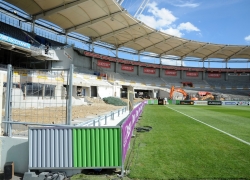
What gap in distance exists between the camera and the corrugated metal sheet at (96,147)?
539 centimetres

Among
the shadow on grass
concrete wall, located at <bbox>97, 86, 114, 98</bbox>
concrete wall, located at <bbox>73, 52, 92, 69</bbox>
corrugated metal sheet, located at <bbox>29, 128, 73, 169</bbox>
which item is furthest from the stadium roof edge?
the shadow on grass

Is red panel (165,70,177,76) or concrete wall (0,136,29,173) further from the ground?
red panel (165,70,177,76)

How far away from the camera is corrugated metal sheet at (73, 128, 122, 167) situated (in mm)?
5387

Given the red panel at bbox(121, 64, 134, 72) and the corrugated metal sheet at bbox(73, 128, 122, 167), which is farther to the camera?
the red panel at bbox(121, 64, 134, 72)

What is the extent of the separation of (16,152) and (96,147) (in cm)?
239

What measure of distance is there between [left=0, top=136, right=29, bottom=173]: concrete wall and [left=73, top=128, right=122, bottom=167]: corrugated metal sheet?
5.07 feet

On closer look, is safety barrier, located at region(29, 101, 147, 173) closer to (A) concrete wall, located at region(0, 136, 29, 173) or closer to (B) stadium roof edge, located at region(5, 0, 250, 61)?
(A) concrete wall, located at region(0, 136, 29, 173)

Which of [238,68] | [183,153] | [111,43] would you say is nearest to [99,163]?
[183,153]

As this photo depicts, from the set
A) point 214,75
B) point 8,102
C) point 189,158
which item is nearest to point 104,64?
point 214,75

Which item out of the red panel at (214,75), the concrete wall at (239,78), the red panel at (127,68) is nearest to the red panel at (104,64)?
the red panel at (127,68)

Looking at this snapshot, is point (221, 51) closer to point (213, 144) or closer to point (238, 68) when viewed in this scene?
point (238, 68)

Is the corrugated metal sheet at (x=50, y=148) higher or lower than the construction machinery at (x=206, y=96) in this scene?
lower

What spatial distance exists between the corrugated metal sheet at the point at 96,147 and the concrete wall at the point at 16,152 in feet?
5.07

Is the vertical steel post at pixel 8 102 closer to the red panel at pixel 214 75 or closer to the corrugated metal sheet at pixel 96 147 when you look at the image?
the corrugated metal sheet at pixel 96 147
